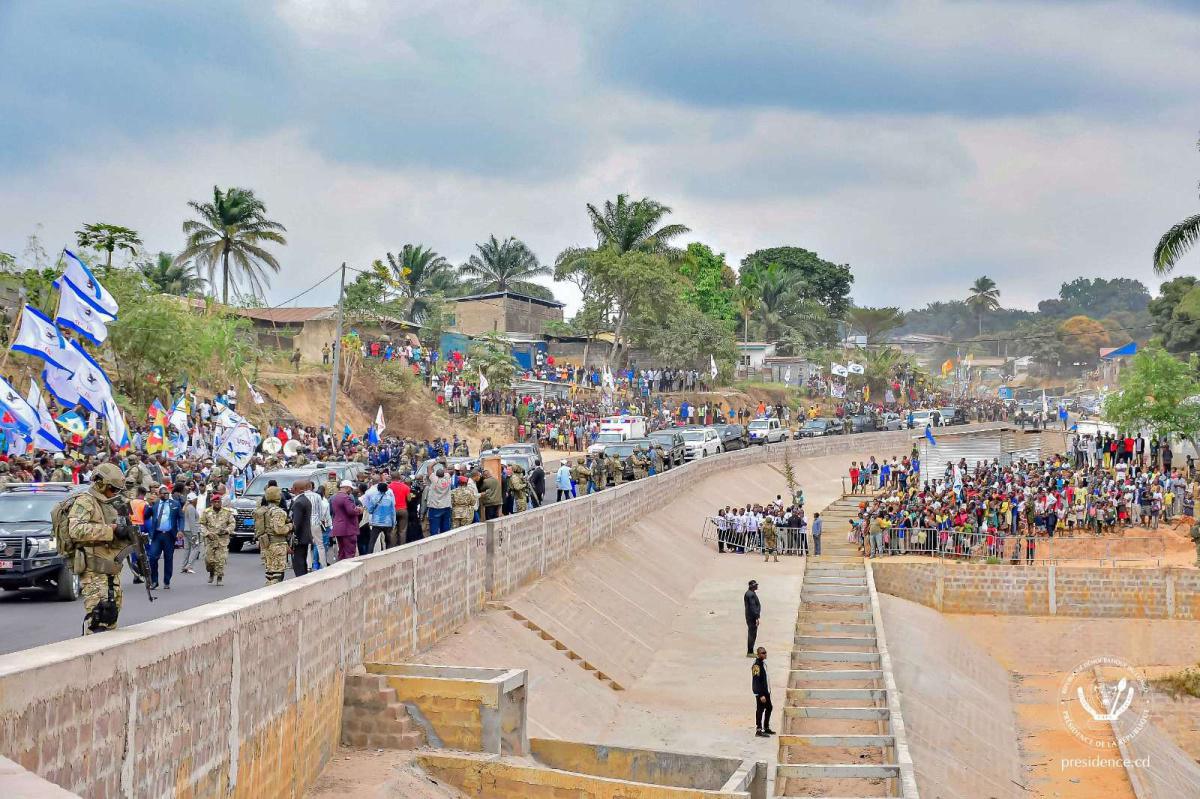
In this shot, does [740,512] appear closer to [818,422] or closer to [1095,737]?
[1095,737]

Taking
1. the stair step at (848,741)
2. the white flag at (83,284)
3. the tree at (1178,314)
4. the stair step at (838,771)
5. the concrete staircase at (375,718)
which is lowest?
the stair step at (848,741)

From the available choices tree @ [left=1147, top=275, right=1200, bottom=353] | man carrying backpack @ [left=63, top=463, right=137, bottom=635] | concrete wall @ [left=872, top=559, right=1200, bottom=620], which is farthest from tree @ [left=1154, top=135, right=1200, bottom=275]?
tree @ [left=1147, top=275, right=1200, bottom=353]

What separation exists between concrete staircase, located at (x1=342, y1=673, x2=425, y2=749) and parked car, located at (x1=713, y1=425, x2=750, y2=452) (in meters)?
41.5

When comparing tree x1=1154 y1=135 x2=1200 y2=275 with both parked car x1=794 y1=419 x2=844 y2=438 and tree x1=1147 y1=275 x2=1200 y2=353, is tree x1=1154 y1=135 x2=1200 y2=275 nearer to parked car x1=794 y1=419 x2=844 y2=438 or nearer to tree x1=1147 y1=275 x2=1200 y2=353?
parked car x1=794 y1=419 x2=844 y2=438

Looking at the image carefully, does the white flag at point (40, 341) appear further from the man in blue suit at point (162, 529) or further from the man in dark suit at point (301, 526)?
the man in dark suit at point (301, 526)

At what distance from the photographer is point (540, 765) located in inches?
527

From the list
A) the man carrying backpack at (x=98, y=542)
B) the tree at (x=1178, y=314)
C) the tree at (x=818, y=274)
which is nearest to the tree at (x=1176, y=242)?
the man carrying backpack at (x=98, y=542)

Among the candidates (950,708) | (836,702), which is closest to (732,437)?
(950,708)

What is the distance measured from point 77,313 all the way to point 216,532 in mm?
9128

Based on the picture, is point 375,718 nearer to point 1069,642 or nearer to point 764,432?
point 1069,642

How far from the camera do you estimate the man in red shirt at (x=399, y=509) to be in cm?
1958

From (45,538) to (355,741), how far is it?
6109 millimetres

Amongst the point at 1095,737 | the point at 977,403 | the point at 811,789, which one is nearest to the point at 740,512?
the point at 1095,737
